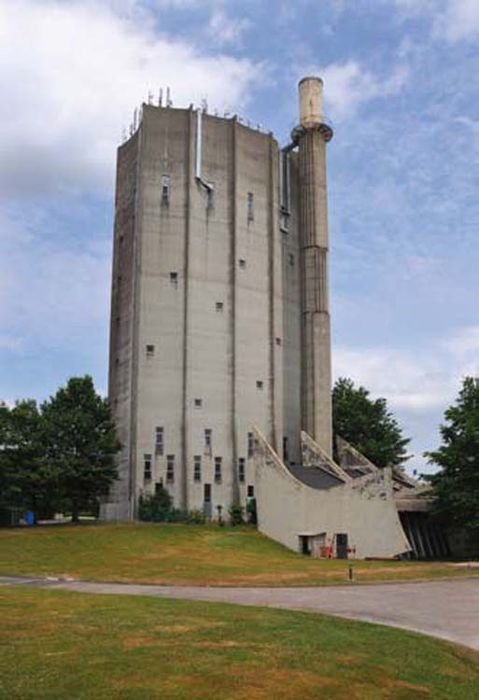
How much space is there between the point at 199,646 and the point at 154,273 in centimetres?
5418

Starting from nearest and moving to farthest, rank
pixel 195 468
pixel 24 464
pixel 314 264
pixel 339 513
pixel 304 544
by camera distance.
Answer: pixel 304 544, pixel 339 513, pixel 24 464, pixel 195 468, pixel 314 264

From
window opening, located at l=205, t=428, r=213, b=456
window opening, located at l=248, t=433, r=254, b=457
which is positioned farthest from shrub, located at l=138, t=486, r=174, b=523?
window opening, located at l=248, t=433, r=254, b=457

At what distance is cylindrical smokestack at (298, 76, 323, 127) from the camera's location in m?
80.7

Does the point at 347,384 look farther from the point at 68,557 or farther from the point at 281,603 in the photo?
the point at 281,603

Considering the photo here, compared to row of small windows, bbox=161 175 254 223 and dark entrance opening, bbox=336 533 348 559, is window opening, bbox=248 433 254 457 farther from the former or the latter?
row of small windows, bbox=161 175 254 223

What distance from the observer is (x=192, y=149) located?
72.1m

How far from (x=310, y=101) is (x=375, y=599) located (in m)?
64.4

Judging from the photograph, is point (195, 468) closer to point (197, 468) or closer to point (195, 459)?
point (197, 468)

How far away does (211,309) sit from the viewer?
70062 mm

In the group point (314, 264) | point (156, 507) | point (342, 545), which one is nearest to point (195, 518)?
point (156, 507)

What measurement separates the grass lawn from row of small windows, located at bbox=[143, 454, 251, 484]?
278 inches

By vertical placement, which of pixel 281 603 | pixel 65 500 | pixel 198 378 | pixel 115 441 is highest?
pixel 198 378

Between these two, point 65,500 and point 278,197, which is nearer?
point 65,500

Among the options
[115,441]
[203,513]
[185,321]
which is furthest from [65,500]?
[185,321]
